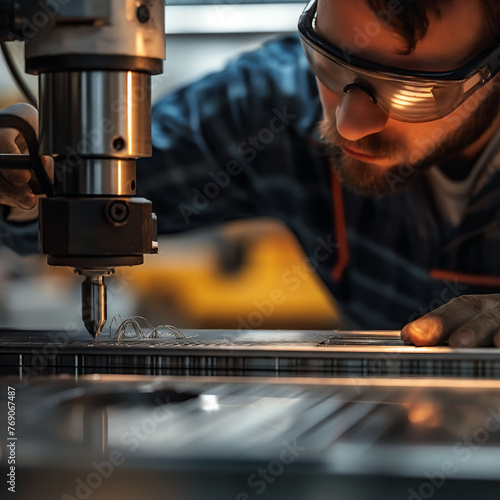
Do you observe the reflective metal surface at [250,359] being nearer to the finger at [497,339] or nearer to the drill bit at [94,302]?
the finger at [497,339]

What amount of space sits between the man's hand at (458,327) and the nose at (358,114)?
1.15ft

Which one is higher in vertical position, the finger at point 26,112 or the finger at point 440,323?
the finger at point 26,112

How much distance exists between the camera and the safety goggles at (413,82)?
3.75 ft

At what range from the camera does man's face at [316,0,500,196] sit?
118 cm

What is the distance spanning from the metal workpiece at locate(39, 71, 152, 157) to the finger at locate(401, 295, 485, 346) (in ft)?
1.39

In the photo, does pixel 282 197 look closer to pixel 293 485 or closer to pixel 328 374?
pixel 328 374

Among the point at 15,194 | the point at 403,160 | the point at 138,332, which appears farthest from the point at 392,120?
the point at 15,194

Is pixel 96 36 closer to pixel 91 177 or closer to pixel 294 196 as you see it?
pixel 91 177

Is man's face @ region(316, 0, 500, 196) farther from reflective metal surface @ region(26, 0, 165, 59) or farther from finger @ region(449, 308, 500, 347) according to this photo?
reflective metal surface @ region(26, 0, 165, 59)

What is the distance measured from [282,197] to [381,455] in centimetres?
162

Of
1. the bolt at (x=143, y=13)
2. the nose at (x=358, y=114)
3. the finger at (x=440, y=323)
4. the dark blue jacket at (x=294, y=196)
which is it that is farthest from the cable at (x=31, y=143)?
the dark blue jacket at (x=294, y=196)

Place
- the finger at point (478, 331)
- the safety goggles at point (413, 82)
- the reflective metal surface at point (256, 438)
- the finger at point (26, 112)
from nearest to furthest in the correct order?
the reflective metal surface at point (256, 438)
the finger at point (26, 112)
the finger at point (478, 331)
the safety goggles at point (413, 82)

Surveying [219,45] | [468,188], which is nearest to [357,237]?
[468,188]

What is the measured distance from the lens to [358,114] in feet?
3.95
